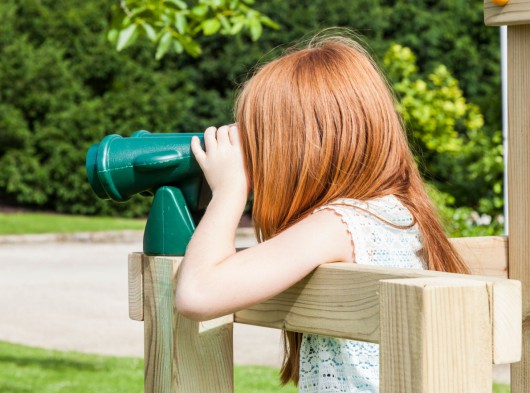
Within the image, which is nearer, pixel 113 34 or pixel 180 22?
pixel 180 22

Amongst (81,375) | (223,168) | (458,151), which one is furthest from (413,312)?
(458,151)

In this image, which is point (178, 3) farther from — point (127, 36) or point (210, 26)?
point (127, 36)

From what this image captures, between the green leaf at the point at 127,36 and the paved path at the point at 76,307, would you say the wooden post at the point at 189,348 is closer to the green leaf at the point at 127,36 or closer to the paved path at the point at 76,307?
the green leaf at the point at 127,36

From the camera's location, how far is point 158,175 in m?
1.58

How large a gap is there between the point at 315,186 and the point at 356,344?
272mm

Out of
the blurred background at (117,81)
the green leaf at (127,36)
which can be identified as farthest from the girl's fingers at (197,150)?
Answer: the blurred background at (117,81)

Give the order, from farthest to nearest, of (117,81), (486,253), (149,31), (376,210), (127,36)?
(117,81) → (149,31) → (127,36) → (486,253) → (376,210)

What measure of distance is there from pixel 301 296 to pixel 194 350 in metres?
0.27

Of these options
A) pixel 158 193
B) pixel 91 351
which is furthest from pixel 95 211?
pixel 158 193

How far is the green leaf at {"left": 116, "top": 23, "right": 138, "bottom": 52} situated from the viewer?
3.91m

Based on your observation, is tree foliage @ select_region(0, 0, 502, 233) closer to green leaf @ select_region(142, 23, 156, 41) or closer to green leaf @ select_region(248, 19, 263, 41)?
green leaf @ select_region(248, 19, 263, 41)

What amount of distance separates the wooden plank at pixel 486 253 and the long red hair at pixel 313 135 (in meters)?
0.26

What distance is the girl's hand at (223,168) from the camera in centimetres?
153

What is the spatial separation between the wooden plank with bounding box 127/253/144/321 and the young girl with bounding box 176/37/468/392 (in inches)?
7.8
